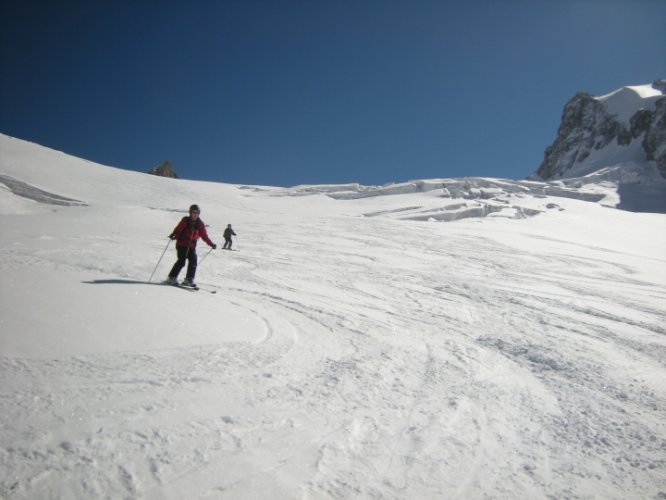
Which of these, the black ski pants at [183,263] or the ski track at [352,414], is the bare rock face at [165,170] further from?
the ski track at [352,414]

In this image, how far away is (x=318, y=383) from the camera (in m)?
4.01

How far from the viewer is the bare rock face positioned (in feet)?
238

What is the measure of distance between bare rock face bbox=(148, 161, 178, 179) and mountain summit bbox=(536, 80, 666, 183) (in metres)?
85.1

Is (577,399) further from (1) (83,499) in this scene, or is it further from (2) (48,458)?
(2) (48,458)

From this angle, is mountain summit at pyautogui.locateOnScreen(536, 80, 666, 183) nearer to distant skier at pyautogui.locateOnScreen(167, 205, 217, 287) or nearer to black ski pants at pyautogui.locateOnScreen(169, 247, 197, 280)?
distant skier at pyautogui.locateOnScreen(167, 205, 217, 287)

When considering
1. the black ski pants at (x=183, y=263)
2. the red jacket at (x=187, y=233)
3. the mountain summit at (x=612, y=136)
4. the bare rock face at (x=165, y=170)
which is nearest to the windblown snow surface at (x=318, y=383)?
the black ski pants at (x=183, y=263)

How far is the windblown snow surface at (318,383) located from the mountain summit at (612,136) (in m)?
83.8

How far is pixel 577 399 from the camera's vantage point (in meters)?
4.09

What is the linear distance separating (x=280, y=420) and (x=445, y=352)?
2867 millimetres

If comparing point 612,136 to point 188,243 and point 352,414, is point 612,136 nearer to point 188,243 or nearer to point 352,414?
point 188,243

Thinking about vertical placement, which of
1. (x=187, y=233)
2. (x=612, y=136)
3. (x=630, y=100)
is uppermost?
(x=630, y=100)

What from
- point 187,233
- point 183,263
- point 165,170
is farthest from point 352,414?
point 165,170

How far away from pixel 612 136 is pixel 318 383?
13653cm

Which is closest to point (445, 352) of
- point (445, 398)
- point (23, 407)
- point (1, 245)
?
point (445, 398)
